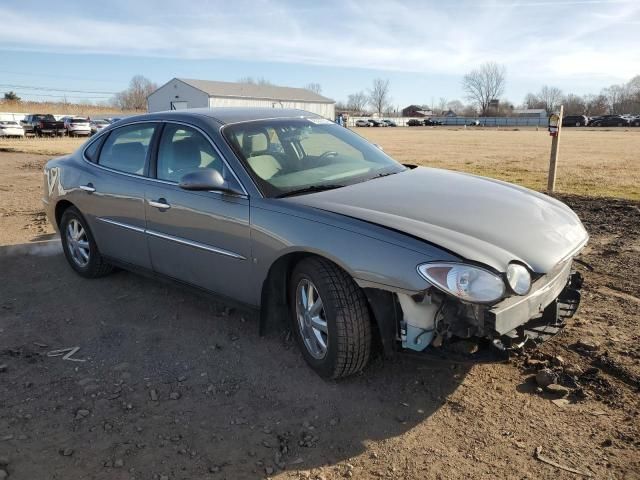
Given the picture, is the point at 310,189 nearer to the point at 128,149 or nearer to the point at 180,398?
→ the point at 180,398

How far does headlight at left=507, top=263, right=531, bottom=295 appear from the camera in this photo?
108 inches

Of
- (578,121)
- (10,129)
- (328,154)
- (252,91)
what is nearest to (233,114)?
(328,154)

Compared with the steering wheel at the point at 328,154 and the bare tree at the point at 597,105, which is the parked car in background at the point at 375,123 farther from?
the steering wheel at the point at 328,154

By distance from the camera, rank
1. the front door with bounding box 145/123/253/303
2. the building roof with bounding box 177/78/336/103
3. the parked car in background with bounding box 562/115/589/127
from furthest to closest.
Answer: the parked car in background with bounding box 562/115/589/127 < the building roof with bounding box 177/78/336/103 < the front door with bounding box 145/123/253/303

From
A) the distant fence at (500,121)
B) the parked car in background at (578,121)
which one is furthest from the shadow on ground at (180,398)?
the distant fence at (500,121)

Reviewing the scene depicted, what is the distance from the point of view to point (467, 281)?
271cm

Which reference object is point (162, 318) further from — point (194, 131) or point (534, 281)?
point (534, 281)

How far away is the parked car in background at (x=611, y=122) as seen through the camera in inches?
2795

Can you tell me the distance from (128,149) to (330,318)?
106 inches

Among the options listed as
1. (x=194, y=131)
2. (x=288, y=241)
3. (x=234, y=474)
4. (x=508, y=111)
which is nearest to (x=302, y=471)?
(x=234, y=474)

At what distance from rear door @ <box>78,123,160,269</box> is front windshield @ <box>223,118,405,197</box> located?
1.00 meters

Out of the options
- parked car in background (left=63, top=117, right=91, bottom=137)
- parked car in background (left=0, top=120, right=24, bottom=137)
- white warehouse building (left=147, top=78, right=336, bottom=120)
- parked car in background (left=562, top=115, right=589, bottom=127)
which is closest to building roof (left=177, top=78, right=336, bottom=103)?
white warehouse building (left=147, top=78, right=336, bottom=120)

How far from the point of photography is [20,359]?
375 cm

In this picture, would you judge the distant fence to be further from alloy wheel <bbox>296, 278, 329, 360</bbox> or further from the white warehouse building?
alloy wheel <bbox>296, 278, 329, 360</bbox>
